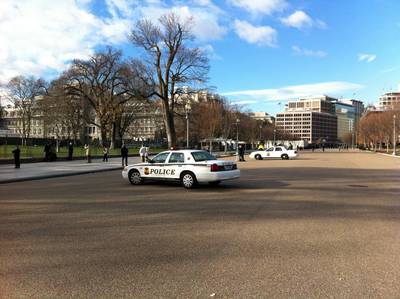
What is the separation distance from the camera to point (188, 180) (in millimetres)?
16344

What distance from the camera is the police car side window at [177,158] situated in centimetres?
1680

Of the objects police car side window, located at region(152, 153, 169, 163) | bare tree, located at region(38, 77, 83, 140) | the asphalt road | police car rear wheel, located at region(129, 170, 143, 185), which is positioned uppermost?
bare tree, located at region(38, 77, 83, 140)

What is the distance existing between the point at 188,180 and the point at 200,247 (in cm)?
920

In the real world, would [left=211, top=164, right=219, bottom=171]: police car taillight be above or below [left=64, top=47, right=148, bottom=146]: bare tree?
below

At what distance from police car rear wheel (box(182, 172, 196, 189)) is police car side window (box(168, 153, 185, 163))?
0.63 metres

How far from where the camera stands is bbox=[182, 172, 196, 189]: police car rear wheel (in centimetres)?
1623

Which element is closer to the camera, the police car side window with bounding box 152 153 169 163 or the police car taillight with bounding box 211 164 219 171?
the police car taillight with bounding box 211 164 219 171

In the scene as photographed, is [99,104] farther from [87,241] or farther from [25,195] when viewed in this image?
[87,241]

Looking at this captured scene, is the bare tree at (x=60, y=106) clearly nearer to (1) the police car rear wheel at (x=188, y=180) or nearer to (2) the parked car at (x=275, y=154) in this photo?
(2) the parked car at (x=275, y=154)

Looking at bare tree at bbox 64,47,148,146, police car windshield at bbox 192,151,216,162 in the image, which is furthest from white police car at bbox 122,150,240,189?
bare tree at bbox 64,47,148,146

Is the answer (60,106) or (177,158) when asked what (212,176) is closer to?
(177,158)

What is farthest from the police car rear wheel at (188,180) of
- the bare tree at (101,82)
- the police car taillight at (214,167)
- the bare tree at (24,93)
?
the bare tree at (24,93)

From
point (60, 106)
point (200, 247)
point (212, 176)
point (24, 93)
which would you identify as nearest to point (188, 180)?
point (212, 176)

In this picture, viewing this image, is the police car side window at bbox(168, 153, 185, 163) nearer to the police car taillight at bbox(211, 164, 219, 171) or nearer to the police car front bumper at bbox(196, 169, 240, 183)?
the police car front bumper at bbox(196, 169, 240, 183)
